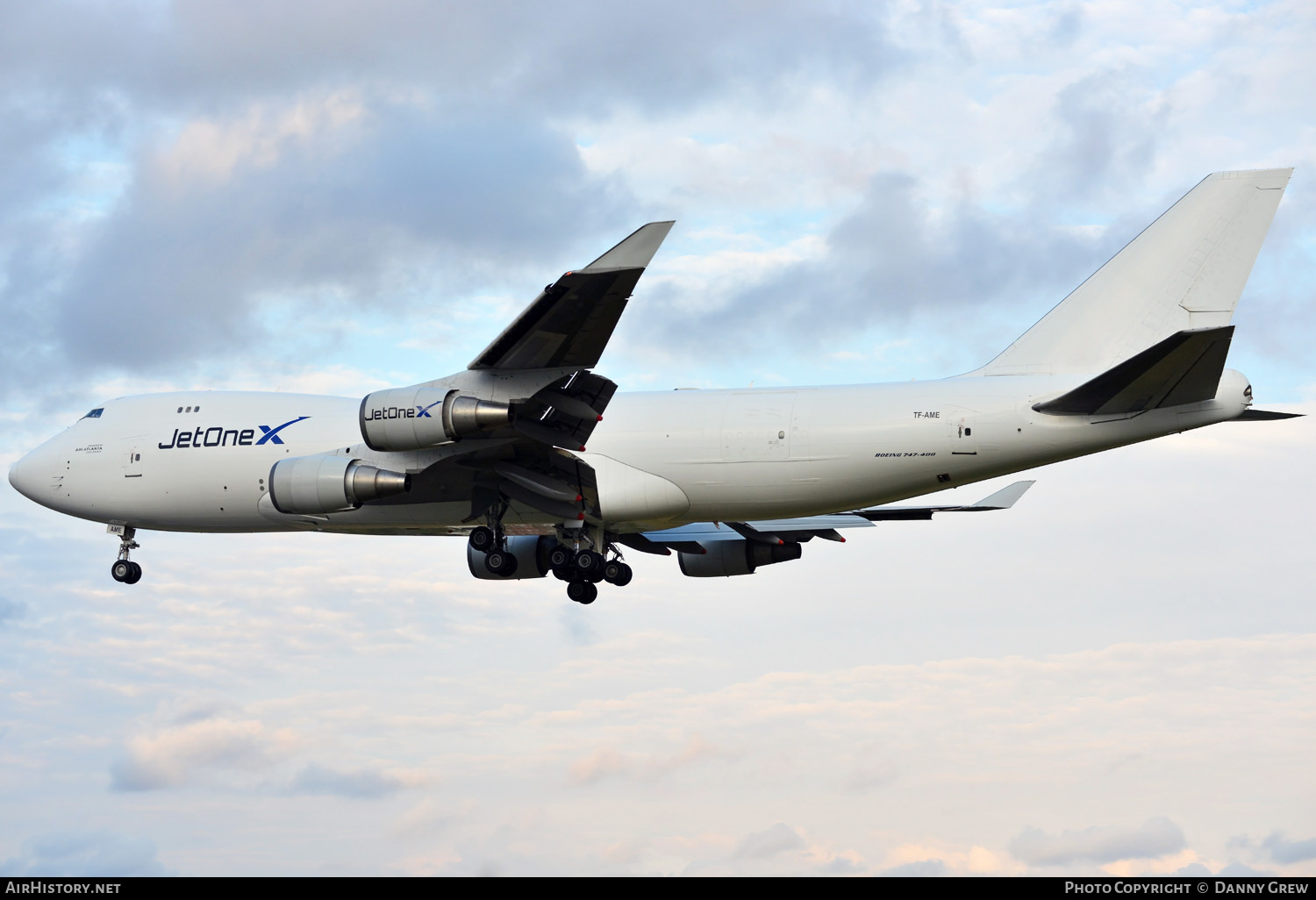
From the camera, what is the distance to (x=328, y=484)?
2223 centimetres

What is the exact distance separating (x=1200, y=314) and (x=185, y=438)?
19.5 metres

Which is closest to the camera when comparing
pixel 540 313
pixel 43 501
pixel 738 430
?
pixel 540 313

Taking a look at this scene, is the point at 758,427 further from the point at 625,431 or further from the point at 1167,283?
the point at 1167,283

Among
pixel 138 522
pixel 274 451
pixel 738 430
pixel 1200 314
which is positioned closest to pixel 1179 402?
pixel 1200 314

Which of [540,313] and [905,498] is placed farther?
[905,498]

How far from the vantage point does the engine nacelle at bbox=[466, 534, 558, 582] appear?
88.7 ft

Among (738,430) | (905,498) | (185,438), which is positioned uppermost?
(185,438)

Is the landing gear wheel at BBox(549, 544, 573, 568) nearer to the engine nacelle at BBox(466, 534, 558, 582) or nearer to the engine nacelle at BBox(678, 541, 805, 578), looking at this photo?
the engine nacelle at BBox(466, 534, 558, 582)

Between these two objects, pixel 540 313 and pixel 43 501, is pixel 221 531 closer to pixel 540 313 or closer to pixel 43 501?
pixel 43 501

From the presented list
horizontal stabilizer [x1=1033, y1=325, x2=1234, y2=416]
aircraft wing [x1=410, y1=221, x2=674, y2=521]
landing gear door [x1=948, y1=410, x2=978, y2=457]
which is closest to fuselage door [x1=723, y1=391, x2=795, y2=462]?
aircraft wing [x1=410, y1=221, x2=674, y2=521]

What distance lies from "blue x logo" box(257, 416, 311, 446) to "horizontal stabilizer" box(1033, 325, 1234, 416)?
14.2 meters

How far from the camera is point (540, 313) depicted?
1833cm

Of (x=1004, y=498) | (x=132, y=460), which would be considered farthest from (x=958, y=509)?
(x=132, y=460)

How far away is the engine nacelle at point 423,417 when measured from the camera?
1962 cm
